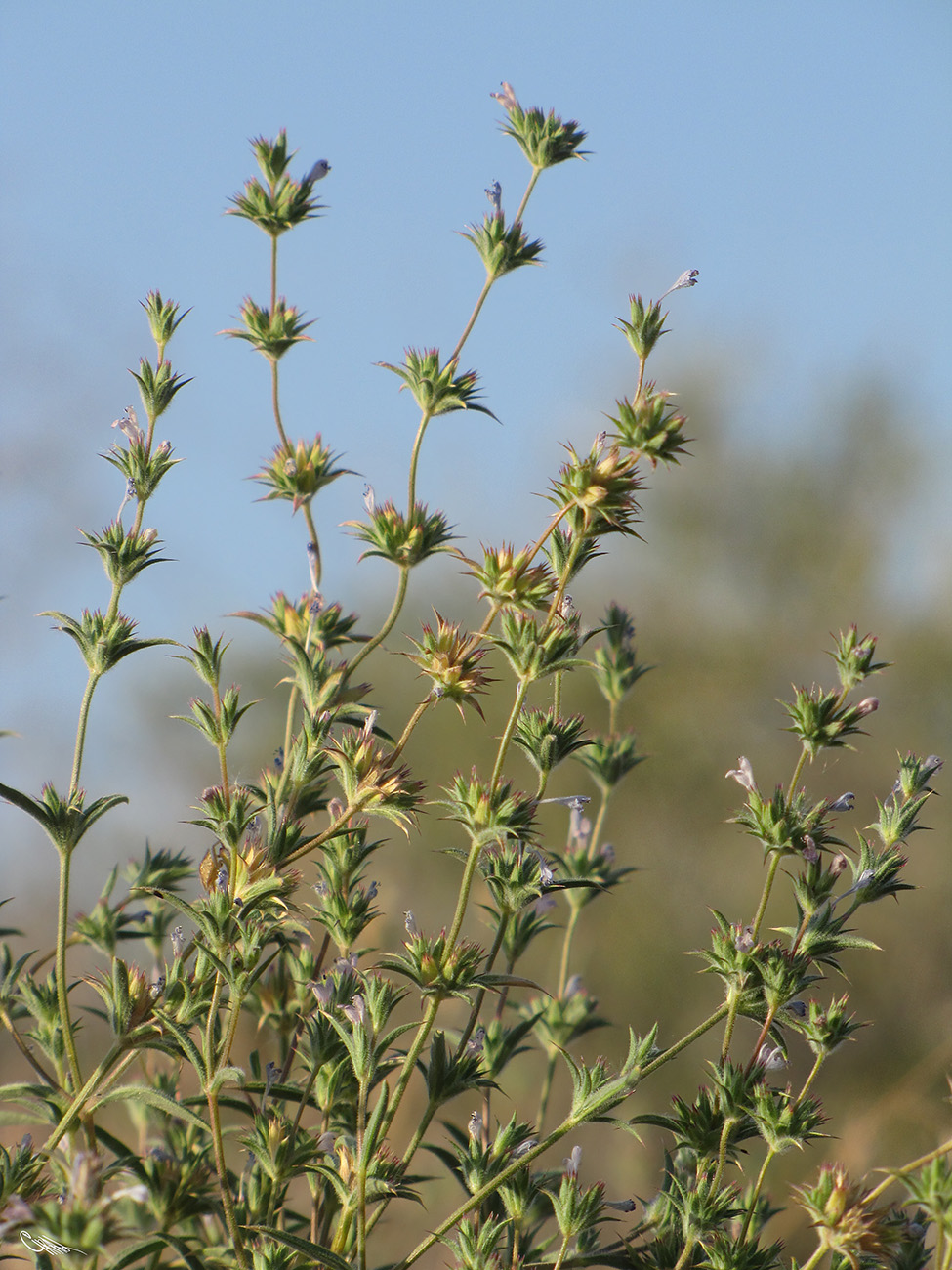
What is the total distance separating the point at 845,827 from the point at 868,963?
1634mm

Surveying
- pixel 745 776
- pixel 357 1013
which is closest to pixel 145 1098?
pixel 357 1013

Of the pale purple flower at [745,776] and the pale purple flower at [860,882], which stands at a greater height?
the pale purple flower at [745,776]

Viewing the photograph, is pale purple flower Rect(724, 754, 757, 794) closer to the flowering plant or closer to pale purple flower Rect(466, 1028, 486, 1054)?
the flowering plant

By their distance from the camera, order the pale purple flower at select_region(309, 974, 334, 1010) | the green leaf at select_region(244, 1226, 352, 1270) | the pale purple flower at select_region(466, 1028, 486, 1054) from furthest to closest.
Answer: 1. the pale purple flower at select_region(466, 1028, 486, 1054)
2. the pale purple flower at select_region(309, 974, 334, 1010)
3. the green leaf at select_region(244, 1226, 352, 1270)

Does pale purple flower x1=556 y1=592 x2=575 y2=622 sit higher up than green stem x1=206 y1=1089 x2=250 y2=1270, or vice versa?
pale purple flower x1=556 y1=592 x2=575 y2=622

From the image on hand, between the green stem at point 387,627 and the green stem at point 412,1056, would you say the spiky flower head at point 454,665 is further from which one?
the green stem at point 412,1056

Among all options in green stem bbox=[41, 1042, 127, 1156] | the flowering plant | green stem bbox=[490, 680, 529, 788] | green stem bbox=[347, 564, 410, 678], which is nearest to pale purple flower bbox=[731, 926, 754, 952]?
the flowering plant

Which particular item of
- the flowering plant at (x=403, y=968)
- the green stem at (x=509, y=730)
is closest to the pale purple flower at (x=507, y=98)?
the flowering plant at (x=403, y=968)

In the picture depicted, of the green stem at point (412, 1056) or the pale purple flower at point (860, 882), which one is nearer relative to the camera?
the green stem at point (412, 1056)

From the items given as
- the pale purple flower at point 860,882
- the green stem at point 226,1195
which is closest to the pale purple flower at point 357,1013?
the green stem at point 226,1195

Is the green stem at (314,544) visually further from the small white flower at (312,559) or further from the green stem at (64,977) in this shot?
the green stem at (64,977)

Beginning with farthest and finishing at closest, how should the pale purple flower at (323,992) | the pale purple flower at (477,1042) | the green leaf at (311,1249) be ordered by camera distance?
the pale purple flower at (477,1042) → the pale purple flower at (323,992) → the green leaf at (311,1249)

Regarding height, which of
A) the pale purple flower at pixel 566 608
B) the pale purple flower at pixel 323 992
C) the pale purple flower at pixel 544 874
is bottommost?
the pale purple flower at pixel 323 992

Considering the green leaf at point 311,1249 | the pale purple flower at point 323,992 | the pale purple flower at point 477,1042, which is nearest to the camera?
the green leaf at point 311,1249
